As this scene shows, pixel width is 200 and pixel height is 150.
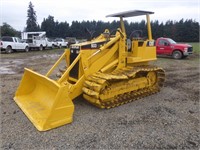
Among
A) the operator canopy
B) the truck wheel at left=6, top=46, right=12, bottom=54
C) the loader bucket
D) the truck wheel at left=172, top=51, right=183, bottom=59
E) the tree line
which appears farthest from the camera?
the tree line

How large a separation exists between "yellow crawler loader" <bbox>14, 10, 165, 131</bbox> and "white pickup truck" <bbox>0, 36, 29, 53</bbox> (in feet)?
57.0

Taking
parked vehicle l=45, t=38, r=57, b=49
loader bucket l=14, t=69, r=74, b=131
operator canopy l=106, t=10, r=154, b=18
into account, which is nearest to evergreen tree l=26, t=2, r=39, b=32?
parked vehicle l=45, t=38, r=57, b=49

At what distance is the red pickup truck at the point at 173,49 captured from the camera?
16.8 m

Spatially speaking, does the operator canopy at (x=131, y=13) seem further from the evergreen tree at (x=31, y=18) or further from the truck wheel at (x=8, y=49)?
the evergreen tree at (x=31, y=18)

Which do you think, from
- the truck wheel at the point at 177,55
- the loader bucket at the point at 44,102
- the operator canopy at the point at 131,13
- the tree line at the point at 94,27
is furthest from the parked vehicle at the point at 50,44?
the loader bucket at the point at 44,102

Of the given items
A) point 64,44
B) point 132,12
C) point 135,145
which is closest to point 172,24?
point 64,44

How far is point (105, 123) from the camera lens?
4.56 meters

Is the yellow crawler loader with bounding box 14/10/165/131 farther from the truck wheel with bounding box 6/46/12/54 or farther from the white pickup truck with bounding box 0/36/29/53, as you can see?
the truck wheel with bounding box 6/46/12/54

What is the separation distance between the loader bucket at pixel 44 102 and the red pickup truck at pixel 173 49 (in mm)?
13727

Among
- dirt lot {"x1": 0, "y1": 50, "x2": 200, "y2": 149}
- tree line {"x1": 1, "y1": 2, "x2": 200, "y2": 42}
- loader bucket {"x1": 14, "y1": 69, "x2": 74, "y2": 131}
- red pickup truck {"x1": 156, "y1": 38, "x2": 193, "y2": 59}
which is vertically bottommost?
dirt lot {"x1": 0, "y1": 50, "x2": 200, "y2": 149}

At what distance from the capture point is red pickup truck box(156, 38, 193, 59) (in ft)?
55.2

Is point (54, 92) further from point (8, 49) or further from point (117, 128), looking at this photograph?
point (8, 49)

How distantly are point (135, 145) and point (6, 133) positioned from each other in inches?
97.1

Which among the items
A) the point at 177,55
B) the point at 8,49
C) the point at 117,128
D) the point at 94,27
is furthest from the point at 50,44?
the point at 117,128
